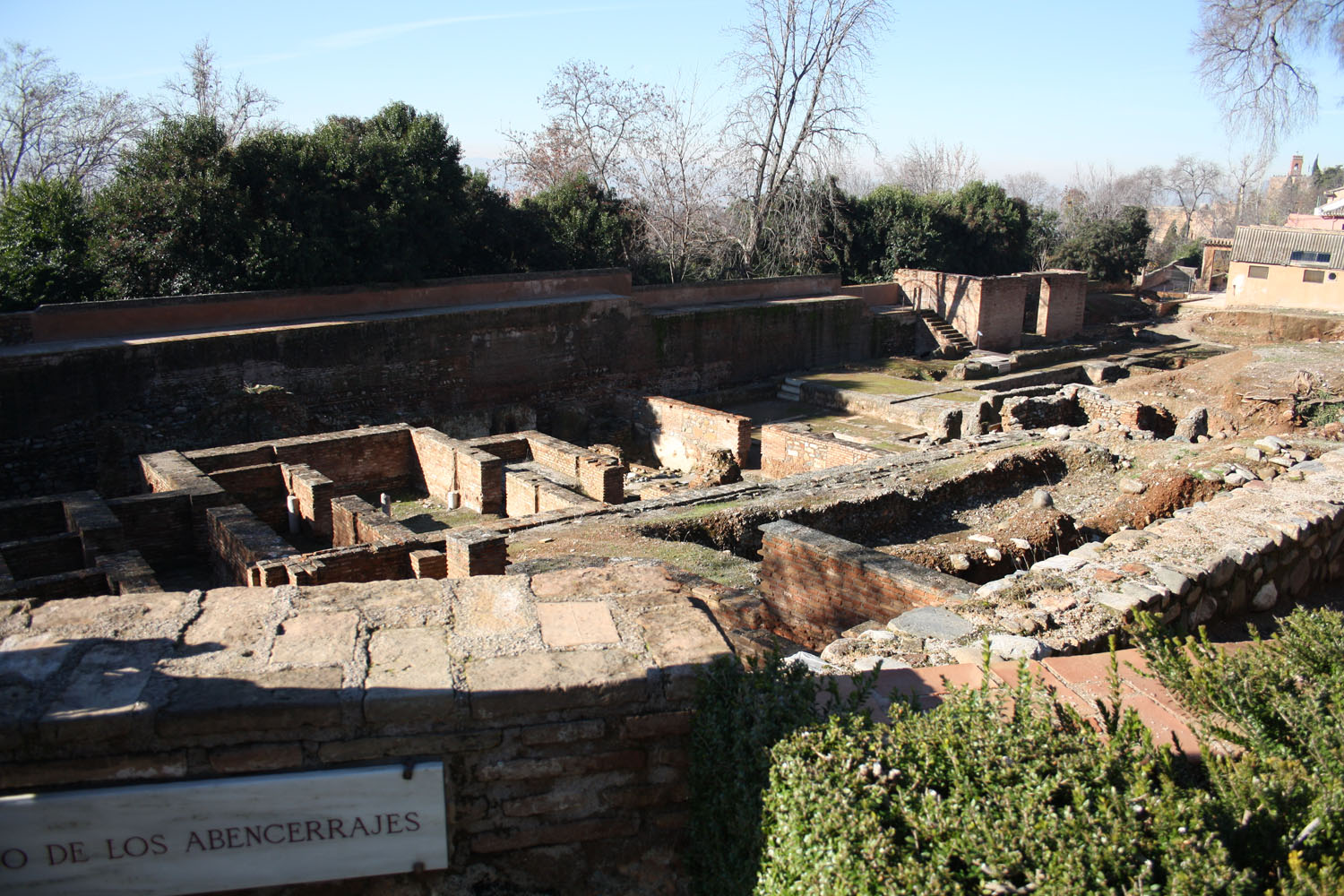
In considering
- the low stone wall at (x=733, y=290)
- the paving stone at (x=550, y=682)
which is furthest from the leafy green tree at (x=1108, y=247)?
the paving stone at (x=550, y=682)

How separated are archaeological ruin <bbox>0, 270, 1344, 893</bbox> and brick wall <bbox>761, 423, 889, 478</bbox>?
0.08 m

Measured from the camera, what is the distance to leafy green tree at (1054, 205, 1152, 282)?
2855 cm

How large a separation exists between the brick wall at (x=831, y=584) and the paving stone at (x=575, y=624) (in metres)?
3.12

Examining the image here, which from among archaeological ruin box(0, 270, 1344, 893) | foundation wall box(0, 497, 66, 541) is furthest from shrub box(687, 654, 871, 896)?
foundation wall box(0, 497, 66, 541)

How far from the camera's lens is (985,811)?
82.0 inches

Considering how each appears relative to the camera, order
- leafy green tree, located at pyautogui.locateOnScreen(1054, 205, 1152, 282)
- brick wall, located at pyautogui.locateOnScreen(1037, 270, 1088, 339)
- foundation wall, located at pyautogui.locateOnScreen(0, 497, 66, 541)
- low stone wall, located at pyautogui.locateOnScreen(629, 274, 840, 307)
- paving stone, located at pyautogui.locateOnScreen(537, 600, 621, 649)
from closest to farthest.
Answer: paving stone, located at pyautogui.locateOnScreen(537, 600, 621, 649), foundation wall, located at pyautogui.locateOnScreen(0, 497, 66, 541), low stone wall, located at pyautogui.locateOnScreen(629, 274, 840, 307), brick wall, located at pyautogui.locateOnScreen(1037, 270, 1088, 339), leafy green tree, located at pyautogui.locateOnScreen(1054, 205, 1152, 282)

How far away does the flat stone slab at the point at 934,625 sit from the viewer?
A: 178 inches

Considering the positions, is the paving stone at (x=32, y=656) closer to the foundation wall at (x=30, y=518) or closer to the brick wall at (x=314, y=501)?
the brick wall at (x=314, y=501)

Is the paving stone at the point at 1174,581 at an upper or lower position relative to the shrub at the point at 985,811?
lower

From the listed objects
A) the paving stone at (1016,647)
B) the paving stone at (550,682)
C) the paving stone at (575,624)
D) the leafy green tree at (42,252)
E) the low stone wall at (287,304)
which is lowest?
the paving stone at (1016,647)

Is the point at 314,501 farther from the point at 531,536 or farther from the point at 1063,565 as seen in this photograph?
the point at 1063,565

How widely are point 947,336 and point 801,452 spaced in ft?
36.5

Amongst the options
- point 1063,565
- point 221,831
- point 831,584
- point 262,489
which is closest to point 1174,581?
point 1063,565

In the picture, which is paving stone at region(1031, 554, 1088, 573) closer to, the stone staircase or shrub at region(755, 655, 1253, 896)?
shrub at region(755, 655, 1253, 896)
